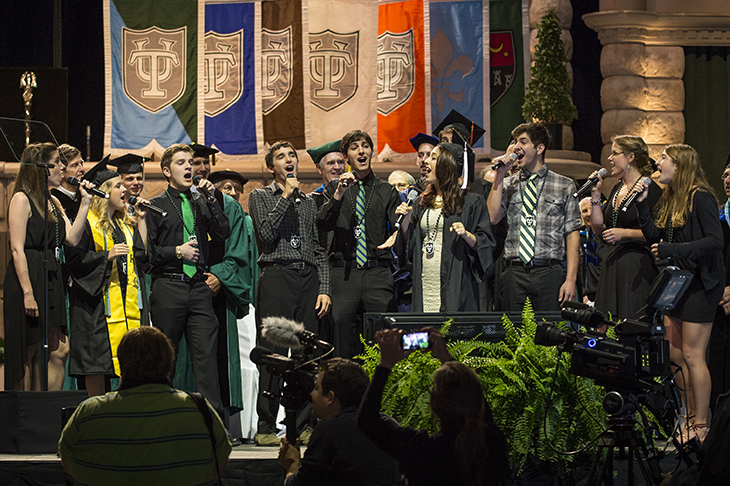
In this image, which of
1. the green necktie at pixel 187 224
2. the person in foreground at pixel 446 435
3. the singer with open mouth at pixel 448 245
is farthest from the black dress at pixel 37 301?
the person in foreground at pixel 446 435

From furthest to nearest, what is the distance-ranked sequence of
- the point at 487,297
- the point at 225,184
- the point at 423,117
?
the point at 423,117
the point at 225,184
the point at 487,297

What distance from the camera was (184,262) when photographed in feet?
17.7

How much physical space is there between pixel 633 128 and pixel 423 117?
2.32 metres

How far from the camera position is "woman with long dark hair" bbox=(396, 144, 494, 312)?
5.30 meters

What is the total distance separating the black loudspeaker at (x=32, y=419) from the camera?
188 inches

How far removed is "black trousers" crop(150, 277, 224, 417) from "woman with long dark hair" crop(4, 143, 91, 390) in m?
0.66

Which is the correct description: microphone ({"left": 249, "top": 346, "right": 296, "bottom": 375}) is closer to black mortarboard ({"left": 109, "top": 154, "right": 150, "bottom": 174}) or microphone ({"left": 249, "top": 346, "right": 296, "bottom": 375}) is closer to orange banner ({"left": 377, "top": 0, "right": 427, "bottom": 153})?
black mortarboard ({"left": 109, "top": 154, "right": 150, "bottom": 174})

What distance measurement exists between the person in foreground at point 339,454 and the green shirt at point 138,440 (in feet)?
1.14

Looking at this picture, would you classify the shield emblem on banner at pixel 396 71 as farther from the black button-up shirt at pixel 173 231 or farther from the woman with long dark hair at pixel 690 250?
the woman with long dark hair at pixel 690 250

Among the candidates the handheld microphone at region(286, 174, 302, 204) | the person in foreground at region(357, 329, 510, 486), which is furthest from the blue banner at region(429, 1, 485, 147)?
the person in foreground at region(357, 329, 510, 486)

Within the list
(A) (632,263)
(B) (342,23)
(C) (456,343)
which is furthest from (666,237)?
(B) (342,23)

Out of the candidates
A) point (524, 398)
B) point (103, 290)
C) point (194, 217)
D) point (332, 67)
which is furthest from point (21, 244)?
point (332, 67)

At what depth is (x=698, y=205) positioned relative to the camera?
5.27 meters

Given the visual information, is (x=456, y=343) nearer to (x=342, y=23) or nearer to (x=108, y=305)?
(x=108, y=305)
